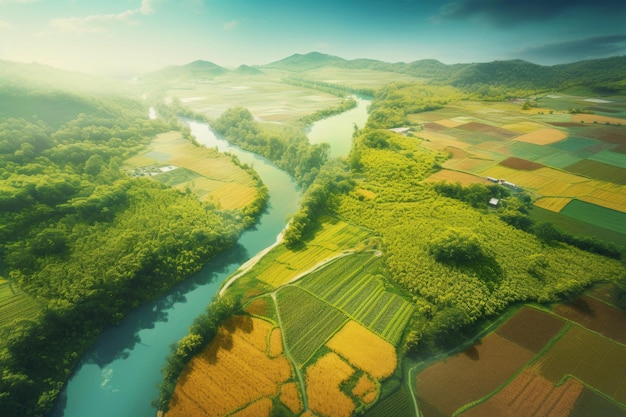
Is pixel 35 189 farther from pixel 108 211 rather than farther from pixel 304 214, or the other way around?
pixel 304 214

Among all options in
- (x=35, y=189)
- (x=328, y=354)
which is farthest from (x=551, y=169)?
(x=35, y=189)

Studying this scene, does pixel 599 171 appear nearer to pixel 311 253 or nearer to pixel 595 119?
pixel 595 119

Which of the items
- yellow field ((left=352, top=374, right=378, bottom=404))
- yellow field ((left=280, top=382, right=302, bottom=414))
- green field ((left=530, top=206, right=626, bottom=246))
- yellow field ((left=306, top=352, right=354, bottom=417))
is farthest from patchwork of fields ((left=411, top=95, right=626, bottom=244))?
yellow field ((left=280, top=382, right=302, bottom=414))

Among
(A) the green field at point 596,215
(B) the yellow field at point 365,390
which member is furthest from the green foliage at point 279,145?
(A) the green field at point 596,215

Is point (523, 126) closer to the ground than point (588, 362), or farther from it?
farther from it

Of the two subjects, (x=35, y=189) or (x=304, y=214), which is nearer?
(x=35, y=189)

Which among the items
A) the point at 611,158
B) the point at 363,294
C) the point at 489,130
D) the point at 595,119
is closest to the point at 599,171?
the point at 611,158

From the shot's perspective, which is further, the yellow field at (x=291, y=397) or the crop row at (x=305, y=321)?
the crop row at (x=305, y=321)

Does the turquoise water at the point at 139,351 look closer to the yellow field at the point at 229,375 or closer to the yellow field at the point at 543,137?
the yellow field at the point at 229,375
